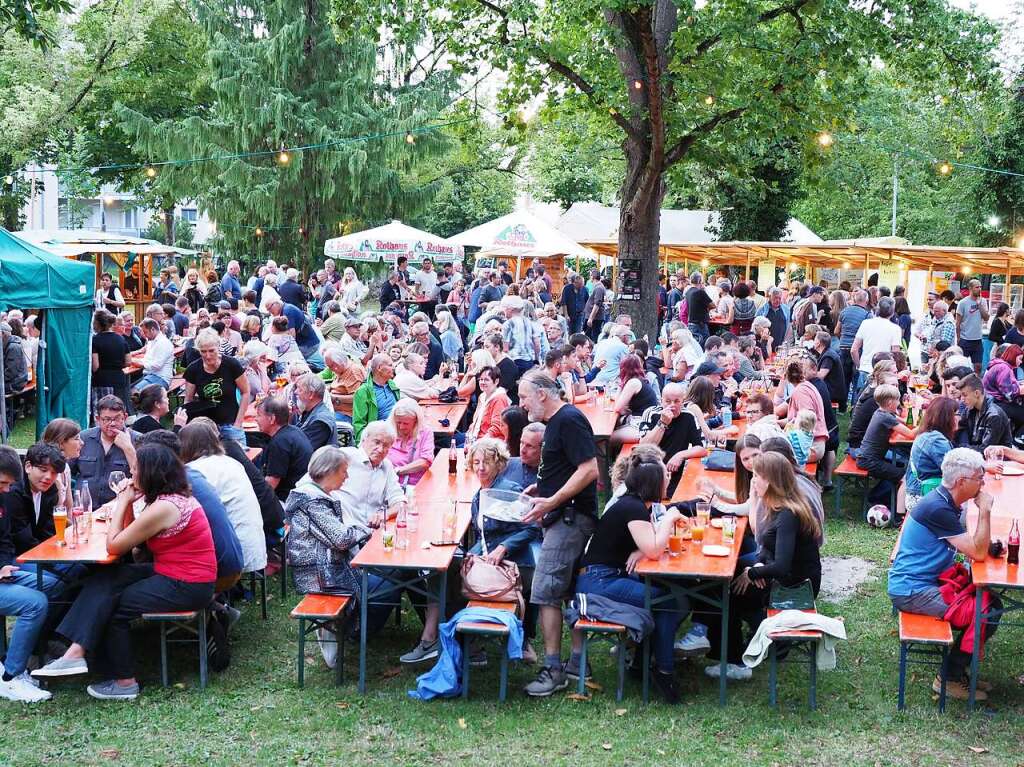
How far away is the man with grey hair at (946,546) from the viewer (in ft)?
19.1

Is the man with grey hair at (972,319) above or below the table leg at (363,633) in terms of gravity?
above

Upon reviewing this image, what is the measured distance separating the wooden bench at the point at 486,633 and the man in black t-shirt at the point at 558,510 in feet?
0.54

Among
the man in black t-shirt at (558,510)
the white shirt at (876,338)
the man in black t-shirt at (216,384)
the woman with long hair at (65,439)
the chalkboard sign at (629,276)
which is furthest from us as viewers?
the chalkboard sign at (629,276)

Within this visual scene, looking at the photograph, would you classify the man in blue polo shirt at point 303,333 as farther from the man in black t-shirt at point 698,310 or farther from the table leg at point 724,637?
the table leg at point 724,637

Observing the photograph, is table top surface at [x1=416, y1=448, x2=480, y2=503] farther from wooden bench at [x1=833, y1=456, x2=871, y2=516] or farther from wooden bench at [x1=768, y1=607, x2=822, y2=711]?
wooden bench at [x1=833, y1=456, x2=871, y2=516]

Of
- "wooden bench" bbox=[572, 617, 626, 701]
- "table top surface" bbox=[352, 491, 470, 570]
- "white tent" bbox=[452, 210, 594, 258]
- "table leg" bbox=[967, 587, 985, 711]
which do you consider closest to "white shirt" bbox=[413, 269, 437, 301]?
"white tent" bbox=[452, 210, 594, 258]

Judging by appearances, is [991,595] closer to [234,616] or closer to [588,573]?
[588,573]

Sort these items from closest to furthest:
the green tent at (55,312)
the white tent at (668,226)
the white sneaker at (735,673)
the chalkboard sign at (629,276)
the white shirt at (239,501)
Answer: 1. the white sneaker at (735,673)
2. the white shirt at (239,501)
3. the green tent at (55,312)
4. the chalkboard sign at (629,276)
5. the white tent at (668,226)

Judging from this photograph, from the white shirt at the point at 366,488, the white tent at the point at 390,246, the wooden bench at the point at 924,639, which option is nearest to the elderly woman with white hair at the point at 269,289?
the white tent at the point at 390,246

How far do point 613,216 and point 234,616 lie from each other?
87.7 feet

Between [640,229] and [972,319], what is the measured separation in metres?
5.27

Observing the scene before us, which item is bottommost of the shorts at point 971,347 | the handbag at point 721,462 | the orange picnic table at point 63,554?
the orange picnic table at point 63,554

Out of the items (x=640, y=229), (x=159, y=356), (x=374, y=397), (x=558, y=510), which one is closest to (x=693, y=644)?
(x=558, y=510)

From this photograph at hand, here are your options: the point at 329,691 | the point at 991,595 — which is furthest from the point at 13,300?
the point at 991,595
